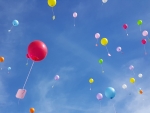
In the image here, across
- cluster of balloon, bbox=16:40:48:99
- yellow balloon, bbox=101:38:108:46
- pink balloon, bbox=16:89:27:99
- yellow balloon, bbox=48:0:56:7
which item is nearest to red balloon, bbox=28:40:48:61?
cluster of balloon, bbox=16:40:48:99

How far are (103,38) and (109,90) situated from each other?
3602mm

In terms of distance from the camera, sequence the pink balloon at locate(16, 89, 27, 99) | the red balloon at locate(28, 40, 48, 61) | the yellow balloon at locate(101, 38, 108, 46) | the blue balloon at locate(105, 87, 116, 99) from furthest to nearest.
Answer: the yellow balloon at locate(101, 38, 108, 46)
the blue balloon at locate(105, 87, 116, 99)
the pink balloon at locate(16, 89, 27, 99)
the red balloon at locate(28, 40, 48, 61)

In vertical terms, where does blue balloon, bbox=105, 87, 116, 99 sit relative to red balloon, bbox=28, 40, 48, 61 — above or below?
above

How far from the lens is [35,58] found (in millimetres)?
9281

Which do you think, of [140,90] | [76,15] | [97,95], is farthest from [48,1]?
[140,90]

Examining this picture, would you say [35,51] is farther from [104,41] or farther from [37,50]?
[104,41]

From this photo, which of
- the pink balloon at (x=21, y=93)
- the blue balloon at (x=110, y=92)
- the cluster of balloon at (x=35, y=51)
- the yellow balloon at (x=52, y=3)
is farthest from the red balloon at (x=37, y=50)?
the blue balloon at (x=110, y=92)

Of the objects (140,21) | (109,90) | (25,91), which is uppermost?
(140,21)

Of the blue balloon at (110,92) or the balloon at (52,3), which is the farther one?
the blue balloon at (110,92)

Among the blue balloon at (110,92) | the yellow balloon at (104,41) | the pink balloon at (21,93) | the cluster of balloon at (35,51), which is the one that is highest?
the yellow balloon at (104,41)

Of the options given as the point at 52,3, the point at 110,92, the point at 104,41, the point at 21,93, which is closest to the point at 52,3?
the point at 52,3

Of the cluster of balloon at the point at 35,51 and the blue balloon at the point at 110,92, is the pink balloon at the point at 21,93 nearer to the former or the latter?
the cluster of balloon at the point at 35,51

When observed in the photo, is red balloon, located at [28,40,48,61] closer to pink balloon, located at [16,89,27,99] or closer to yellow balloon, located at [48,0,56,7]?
pink balloon, located at [16,89,27,99]

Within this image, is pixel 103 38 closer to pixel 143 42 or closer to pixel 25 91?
pixel 143 42
